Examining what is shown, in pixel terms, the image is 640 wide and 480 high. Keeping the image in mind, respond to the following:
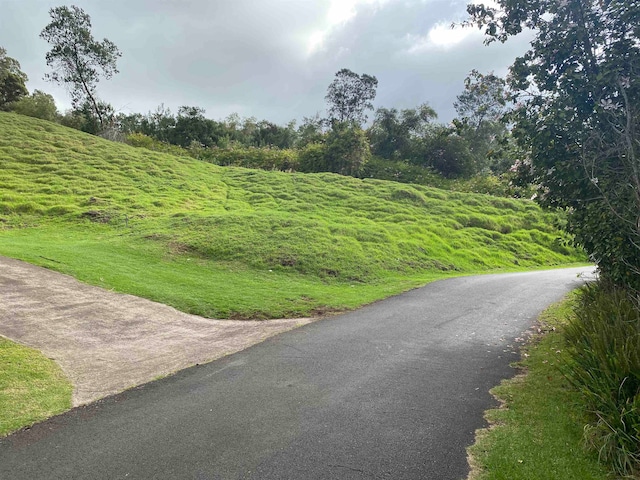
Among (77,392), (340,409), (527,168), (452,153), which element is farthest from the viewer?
(452,153)

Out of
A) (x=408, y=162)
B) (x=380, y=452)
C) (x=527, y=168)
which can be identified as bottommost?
(x=380, y=452)

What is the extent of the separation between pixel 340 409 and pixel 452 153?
182 feet

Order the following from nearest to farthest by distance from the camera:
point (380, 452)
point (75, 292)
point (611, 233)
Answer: point (380, 452), point (611, 233), point (75, 292)

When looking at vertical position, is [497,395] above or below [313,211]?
below

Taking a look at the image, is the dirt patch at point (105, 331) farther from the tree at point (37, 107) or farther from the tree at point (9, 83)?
the tree at point (9, 83)

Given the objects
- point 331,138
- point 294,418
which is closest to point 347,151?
point 331,138

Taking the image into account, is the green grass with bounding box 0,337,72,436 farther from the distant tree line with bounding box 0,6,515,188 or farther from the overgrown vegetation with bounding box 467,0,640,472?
the distant tree line with bounding box 0,6,515,188

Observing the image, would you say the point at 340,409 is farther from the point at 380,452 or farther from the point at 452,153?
the point at 452,153

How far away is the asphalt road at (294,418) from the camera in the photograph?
4.57m

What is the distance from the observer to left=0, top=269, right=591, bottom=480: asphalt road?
457 centimetres

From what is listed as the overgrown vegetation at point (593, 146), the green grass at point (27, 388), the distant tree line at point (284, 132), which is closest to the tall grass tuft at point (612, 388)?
the overgrown vegetation at point (593, 146)

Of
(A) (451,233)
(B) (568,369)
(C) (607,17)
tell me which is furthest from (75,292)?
(A) (451,233)

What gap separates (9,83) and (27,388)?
6249cm

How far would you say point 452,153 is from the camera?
186ft
